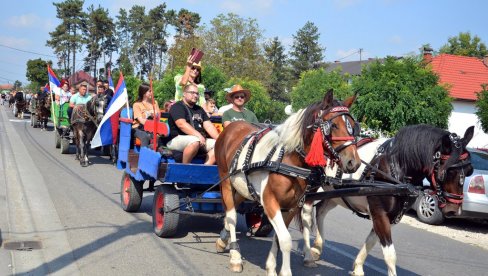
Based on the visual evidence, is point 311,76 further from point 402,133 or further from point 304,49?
point 304,49

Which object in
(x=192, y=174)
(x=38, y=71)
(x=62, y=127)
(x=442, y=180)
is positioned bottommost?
(x=192, y=174)

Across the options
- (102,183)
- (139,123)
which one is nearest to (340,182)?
(139,123)

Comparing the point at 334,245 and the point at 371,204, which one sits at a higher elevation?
the point at 371,204

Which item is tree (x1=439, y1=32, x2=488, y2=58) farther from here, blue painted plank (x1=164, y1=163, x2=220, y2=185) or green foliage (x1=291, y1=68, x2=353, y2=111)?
blue painted plank (x1=164, y1=163, x2=220, y2=185)

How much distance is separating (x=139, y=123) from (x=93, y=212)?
1675 millimetres

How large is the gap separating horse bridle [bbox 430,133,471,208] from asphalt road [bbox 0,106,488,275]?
1.51 meters

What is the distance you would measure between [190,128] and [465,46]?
6745 cm

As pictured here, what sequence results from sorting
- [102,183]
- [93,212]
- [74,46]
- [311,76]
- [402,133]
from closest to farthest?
[402,133] → [93,212] → [102,183] → [311,76] → [74,46]

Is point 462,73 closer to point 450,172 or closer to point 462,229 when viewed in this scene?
point 462,229

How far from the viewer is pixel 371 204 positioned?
213 inches

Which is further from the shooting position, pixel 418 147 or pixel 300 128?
pixel 418 147

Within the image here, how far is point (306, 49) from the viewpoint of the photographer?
212 feet

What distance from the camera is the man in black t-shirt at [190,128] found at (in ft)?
23.0

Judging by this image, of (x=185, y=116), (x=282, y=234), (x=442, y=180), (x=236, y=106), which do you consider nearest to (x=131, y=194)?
(x=185, y=116)
